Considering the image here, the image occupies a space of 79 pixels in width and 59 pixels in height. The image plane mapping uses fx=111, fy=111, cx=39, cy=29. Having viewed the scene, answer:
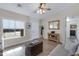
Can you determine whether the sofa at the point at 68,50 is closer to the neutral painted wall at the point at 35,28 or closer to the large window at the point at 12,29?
the large window at the point at 12,29

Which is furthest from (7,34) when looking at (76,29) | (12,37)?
(76,29)

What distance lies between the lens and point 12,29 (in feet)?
20.7

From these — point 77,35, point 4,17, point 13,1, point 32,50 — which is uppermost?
point 4,17

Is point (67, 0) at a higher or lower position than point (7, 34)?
higher

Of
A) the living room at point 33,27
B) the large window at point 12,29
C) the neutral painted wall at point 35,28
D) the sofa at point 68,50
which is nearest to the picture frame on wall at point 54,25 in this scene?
the living room at point 33,27

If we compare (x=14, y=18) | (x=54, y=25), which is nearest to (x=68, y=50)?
(x=14, y=18)

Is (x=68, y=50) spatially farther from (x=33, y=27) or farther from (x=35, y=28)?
(x=35, y=28)

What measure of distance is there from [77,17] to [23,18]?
3328mm

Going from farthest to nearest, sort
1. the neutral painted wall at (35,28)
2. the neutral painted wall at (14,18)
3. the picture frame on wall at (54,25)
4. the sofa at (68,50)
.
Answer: the neutral painted wall at (35,28) → the picture frame on wall at (54,25) → the neutral painted wall at (14,18) → the sofa at (68,50)

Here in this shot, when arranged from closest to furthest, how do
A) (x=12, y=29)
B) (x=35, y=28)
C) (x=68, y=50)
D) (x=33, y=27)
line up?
(x=68, y=50)
(x=12, y=29)
(x=33, y=27)
(x=35, y=28)

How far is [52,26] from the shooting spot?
8.83 metres

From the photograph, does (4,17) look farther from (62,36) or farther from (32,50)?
(62,36)

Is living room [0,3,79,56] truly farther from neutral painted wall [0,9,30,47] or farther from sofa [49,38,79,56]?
sofa [49,38,79,56]

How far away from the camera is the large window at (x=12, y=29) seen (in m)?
5.74
